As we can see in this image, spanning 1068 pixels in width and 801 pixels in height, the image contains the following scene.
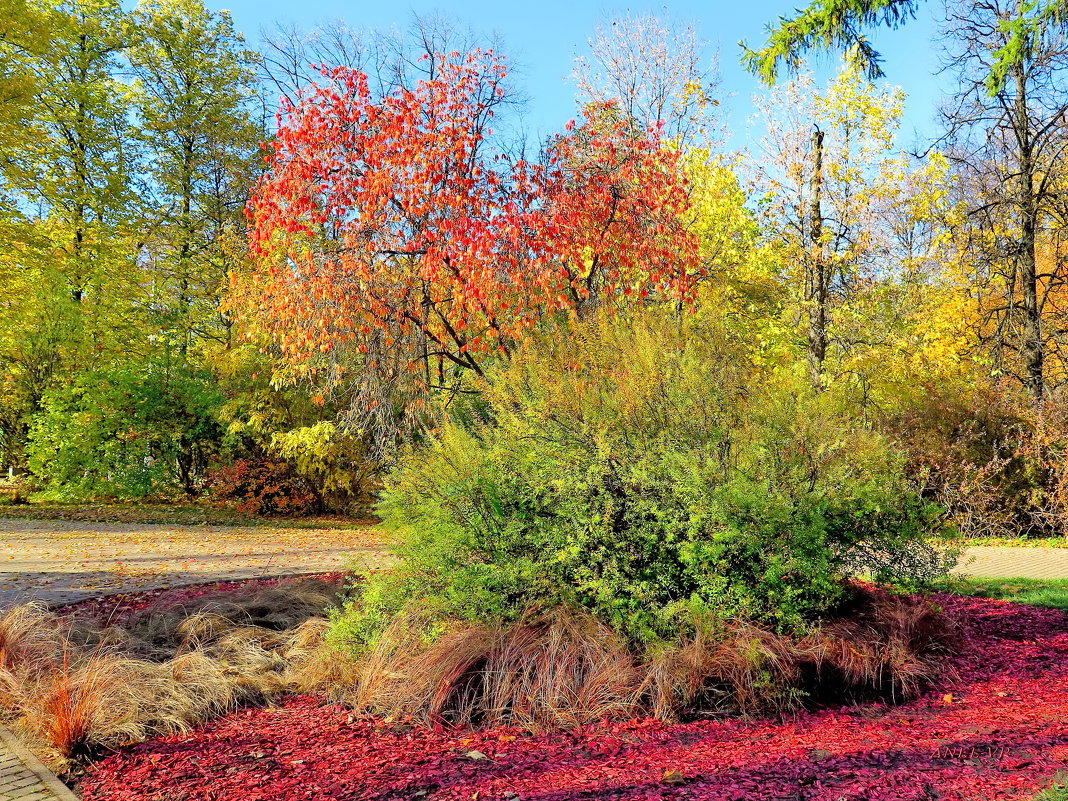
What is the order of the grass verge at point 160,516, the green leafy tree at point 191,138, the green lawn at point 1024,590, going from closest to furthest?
the green lawn at point 1024,590 → the grass verge at point 160,516 → the green leafy tree at point 191,138

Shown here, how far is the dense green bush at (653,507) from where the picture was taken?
15.3 feet

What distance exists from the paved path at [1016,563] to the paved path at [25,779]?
26.0 ft

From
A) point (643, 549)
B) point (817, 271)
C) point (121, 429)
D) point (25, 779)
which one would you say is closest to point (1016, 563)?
point (817, 271)

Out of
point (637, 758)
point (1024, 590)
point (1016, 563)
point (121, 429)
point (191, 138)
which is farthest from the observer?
point (191, 138)

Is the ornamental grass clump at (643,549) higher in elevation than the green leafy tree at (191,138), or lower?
lower

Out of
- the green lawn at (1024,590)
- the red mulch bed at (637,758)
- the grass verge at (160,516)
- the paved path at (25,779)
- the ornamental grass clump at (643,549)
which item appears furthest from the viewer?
the grass verge at (160,516)

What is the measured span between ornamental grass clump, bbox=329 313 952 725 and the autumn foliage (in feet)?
10.4

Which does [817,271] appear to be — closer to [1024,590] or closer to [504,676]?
[1024,590]

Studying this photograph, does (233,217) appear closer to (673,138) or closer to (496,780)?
(673,138)

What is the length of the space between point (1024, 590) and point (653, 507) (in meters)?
5.14

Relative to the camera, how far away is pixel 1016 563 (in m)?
10.6

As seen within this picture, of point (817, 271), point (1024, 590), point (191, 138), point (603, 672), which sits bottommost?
point (1024, 590)

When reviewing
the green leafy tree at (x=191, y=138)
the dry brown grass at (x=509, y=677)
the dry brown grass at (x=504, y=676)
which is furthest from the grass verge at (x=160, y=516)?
the dry brown grass at (x=509, y=677)

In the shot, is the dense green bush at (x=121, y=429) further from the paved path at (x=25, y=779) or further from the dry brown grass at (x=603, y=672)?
the dry brown grass at (x=603, y=672)
